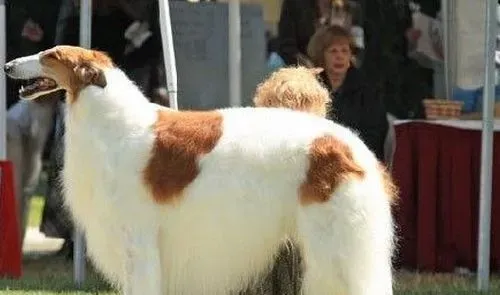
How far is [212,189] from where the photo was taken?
5.00 m

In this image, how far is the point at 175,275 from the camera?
5168 millimetres

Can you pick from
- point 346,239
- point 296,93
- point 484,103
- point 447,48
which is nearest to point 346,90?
point 447,48

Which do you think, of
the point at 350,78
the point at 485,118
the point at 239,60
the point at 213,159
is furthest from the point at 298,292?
the point at 350,78

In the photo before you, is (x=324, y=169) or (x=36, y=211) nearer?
(x=324, y=169)

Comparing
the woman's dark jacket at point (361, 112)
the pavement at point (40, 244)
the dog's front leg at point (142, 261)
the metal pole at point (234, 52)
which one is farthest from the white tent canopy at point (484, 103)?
the pavement at point (40, 244)

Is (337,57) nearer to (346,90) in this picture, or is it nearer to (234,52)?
(346,90)

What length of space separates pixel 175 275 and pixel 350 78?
13.3 ft

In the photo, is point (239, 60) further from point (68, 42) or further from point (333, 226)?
point (333, 226)

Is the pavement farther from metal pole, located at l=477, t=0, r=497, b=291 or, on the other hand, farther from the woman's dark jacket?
metal pole, located at l=477, t=0, r=497, b=291

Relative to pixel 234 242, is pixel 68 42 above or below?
above

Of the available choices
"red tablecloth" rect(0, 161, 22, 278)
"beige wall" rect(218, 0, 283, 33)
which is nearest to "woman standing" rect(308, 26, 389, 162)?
"beige wall" rect(218, 0, 283, 33)

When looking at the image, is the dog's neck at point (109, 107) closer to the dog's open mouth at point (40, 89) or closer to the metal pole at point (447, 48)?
the dog's open mouth at point (40, 89)

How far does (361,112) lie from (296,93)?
11.0 feet

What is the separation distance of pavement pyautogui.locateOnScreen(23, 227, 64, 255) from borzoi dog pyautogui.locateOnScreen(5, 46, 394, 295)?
4.89 metres
